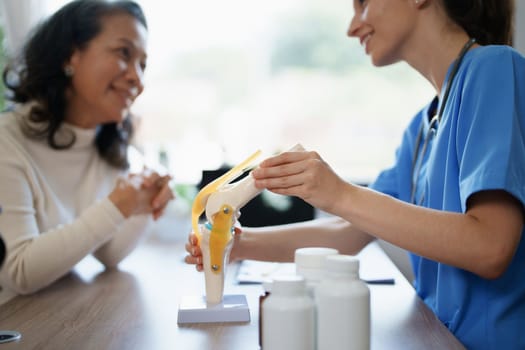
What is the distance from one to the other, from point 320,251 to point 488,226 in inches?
12.2

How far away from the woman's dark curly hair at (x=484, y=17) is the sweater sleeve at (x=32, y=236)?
95cm

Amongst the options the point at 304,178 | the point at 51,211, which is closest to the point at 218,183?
the point at 304,178

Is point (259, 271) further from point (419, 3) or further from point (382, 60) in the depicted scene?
point (419, 3)

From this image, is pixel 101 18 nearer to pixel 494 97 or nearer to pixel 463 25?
pixel 463 25

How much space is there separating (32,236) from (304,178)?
828 mm

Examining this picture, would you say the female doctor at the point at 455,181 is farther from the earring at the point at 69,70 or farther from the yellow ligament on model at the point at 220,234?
the earring at the point at 69,70

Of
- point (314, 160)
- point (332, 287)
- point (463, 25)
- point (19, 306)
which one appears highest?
point (463, 25)

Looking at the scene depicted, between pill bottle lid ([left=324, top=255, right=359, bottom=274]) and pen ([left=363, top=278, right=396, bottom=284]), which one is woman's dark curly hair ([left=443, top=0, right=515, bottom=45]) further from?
pill bottle lid ([left=324, top=255, right=359, bottom=274])

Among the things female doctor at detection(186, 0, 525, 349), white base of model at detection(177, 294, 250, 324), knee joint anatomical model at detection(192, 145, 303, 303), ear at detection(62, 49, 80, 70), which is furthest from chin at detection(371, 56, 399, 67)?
ear at detection(62, 49, 80, 70)

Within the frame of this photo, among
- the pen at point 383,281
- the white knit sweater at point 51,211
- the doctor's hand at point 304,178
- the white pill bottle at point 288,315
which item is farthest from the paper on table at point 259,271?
the white pill bottle at point 288,315

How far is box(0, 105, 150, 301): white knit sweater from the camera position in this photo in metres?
1.44

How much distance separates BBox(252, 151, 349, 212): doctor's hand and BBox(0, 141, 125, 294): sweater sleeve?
67 cm

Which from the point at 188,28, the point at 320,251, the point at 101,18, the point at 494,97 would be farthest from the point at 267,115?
the point at 320,251

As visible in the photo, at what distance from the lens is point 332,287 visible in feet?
2.38
